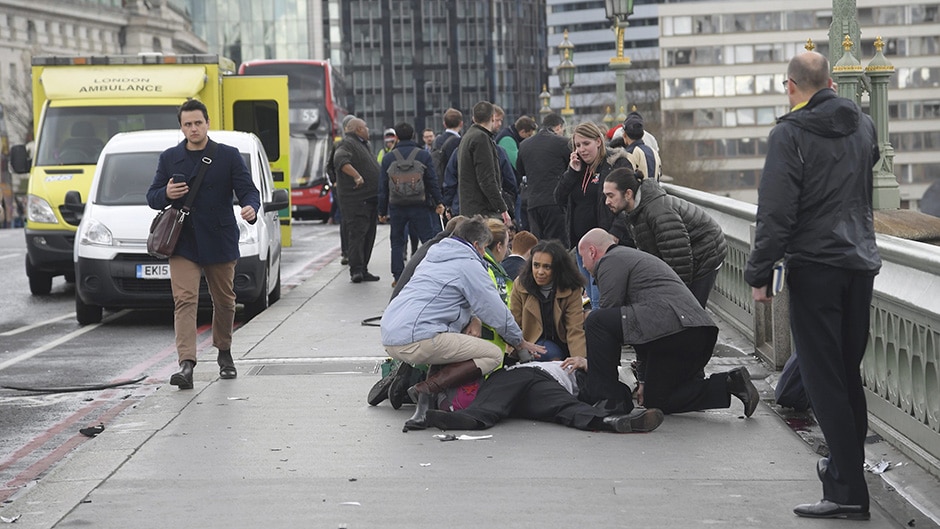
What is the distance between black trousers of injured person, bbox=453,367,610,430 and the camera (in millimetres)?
7953

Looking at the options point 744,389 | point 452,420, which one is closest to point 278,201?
point 452,420

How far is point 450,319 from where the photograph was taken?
8.35 meters

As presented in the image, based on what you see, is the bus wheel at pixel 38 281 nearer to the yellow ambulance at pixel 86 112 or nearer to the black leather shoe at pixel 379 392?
the yellow ambulance at pixel 86 112

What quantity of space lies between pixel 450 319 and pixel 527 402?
0.61 meters

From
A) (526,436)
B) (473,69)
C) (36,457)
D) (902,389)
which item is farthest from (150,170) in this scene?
(473,69)

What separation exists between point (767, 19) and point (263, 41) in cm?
5168

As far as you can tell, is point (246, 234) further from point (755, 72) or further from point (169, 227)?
point (755, 72)

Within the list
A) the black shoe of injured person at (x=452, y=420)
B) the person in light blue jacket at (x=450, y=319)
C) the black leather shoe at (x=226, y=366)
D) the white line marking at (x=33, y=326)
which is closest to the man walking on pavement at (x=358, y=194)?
the white line marking at (x=33, y=326)

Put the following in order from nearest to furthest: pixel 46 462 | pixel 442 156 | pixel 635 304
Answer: pixel 46 462 < pixel 635 304 < pixel 442 156

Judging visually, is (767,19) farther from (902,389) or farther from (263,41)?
(902,389)

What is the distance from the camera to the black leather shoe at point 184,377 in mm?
9562

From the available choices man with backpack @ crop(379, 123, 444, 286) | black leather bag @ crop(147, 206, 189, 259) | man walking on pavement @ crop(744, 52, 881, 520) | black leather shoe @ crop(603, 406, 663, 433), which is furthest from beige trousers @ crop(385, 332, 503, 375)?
man with backpack @ crop(379, 123, 444, 286)

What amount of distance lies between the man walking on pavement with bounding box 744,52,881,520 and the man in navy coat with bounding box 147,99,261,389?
4583 mm

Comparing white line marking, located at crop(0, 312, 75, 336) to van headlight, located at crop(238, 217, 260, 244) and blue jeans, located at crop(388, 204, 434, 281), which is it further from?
blue jeans, located at crop(388, 204, 434, 281)
